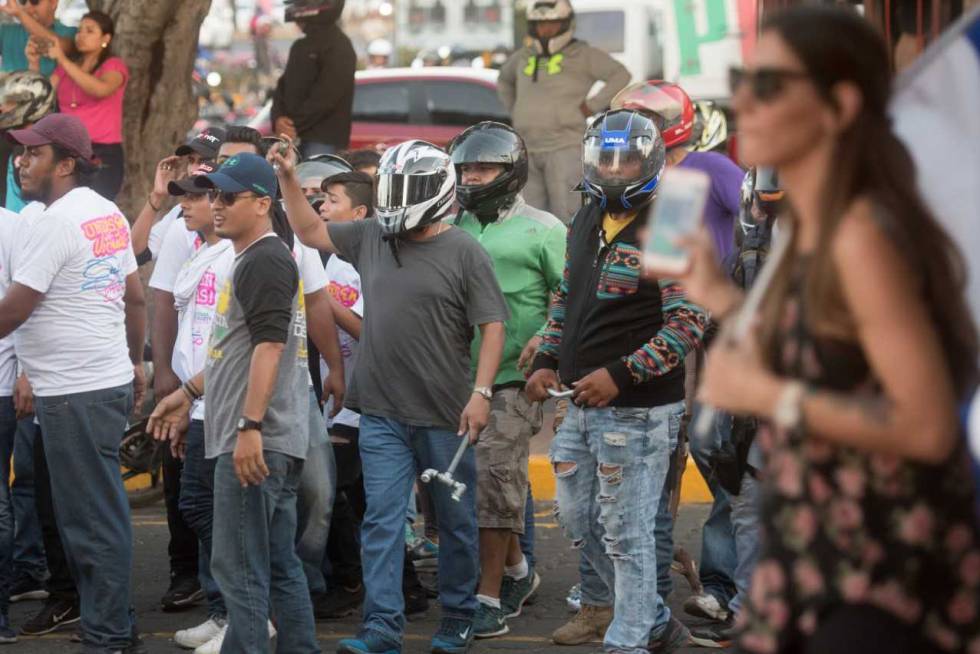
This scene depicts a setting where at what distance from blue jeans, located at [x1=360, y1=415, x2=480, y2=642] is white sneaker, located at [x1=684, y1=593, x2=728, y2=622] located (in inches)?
42.3

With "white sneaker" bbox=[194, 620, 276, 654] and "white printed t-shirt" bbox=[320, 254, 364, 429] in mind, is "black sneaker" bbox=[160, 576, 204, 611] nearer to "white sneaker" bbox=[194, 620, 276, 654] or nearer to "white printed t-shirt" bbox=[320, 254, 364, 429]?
"white sneaker" bbox=[194, 620, 276, 654]

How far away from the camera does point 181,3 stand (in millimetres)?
12125

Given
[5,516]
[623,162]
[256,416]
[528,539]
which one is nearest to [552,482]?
[528,539]

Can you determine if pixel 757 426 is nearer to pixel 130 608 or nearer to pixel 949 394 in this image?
pixel 130 608

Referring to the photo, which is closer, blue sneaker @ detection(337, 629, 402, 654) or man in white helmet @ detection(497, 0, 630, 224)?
blue sneaker @ detection(337, 629, 402, 654)

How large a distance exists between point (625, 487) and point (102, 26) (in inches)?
273

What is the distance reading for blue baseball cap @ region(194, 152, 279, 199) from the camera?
232 inches

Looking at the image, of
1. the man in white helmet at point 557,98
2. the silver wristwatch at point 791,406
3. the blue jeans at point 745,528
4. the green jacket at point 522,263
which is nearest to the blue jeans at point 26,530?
the green jacket at point 522,263

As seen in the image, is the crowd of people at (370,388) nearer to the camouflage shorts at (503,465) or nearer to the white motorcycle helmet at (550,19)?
the camouflage shorts at (503,465)

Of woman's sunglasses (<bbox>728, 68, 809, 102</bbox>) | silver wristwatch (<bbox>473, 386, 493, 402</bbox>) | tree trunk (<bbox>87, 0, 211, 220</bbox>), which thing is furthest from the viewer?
tree trunk (<bbox>87, 0, 211, 220</bbox>)

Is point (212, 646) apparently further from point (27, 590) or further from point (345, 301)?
point (345, 301)

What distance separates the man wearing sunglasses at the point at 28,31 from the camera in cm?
1167

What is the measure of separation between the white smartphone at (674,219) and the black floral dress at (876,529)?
0.75 feet

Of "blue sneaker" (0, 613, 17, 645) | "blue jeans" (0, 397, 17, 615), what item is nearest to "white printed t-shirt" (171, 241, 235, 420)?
"blue jeans" (0, 397, 17, 615)
